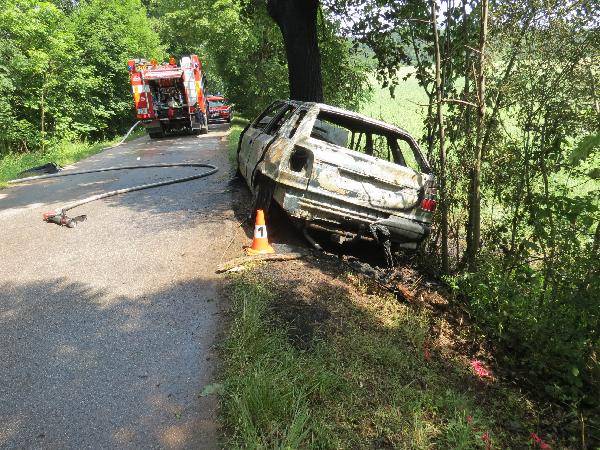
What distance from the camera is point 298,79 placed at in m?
8.45

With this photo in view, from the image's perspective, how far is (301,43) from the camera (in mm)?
8227

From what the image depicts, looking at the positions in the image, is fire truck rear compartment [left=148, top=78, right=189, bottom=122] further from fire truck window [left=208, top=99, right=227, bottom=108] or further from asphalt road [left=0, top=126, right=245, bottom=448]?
asphalt road [left=0, top=126, right=245, bottom=448]

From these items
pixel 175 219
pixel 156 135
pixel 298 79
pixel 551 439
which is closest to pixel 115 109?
pixel 156 135

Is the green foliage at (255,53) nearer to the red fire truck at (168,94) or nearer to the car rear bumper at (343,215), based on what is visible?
the red fire truck at (168,94)

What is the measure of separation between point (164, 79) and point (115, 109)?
6.11 metres

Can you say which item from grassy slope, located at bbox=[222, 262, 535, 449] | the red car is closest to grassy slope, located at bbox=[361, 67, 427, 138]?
grassy slope, located at bbox=[222, 262, 535, 449]

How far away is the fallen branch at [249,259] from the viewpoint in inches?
187

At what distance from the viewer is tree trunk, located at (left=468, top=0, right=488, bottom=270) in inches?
188

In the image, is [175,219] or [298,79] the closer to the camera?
[175,219]

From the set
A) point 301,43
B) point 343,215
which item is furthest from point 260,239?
point 301,43

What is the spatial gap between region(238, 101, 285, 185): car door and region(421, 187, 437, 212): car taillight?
2378 mm

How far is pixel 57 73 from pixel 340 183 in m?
14.5

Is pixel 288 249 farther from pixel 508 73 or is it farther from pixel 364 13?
pixel 364 13

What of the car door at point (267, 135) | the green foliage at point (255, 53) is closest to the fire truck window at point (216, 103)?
the green foliage at point (255, 53)
